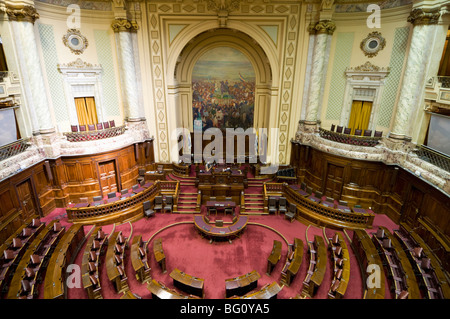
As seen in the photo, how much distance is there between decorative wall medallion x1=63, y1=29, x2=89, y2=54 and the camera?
1215 centimetres

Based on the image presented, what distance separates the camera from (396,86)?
Answer: 38.6ft

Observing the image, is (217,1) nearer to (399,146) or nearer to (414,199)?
(399,146)

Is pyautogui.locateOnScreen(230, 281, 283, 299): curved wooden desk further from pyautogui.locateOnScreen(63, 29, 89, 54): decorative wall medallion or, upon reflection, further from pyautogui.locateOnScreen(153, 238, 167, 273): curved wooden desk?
pyautogui.locateOnScreen(63, 29, 89, 54): decorative wall medallion

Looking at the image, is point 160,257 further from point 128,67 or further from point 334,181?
point 128,67

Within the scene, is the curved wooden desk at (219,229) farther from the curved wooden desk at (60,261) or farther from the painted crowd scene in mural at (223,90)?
the painted crowd scene in mural at (223,90)

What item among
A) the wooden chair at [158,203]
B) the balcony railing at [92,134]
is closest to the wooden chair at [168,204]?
the wooden chair at [158,203]

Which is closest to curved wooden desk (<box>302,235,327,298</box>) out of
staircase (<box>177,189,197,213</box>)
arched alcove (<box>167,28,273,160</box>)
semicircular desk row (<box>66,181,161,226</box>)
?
staircase (<box>177,189,197,213</box>)

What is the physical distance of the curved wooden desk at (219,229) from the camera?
413 inches

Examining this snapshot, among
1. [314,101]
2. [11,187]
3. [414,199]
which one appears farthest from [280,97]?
[11,187]

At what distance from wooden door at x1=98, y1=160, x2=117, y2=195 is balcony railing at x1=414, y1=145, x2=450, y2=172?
1389 centimetres

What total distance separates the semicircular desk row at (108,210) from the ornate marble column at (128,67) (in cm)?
439

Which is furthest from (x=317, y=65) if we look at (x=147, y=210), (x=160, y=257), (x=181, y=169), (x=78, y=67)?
(x=78, y=67)

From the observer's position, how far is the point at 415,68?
10.4 meters

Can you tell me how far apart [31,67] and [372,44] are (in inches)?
583
